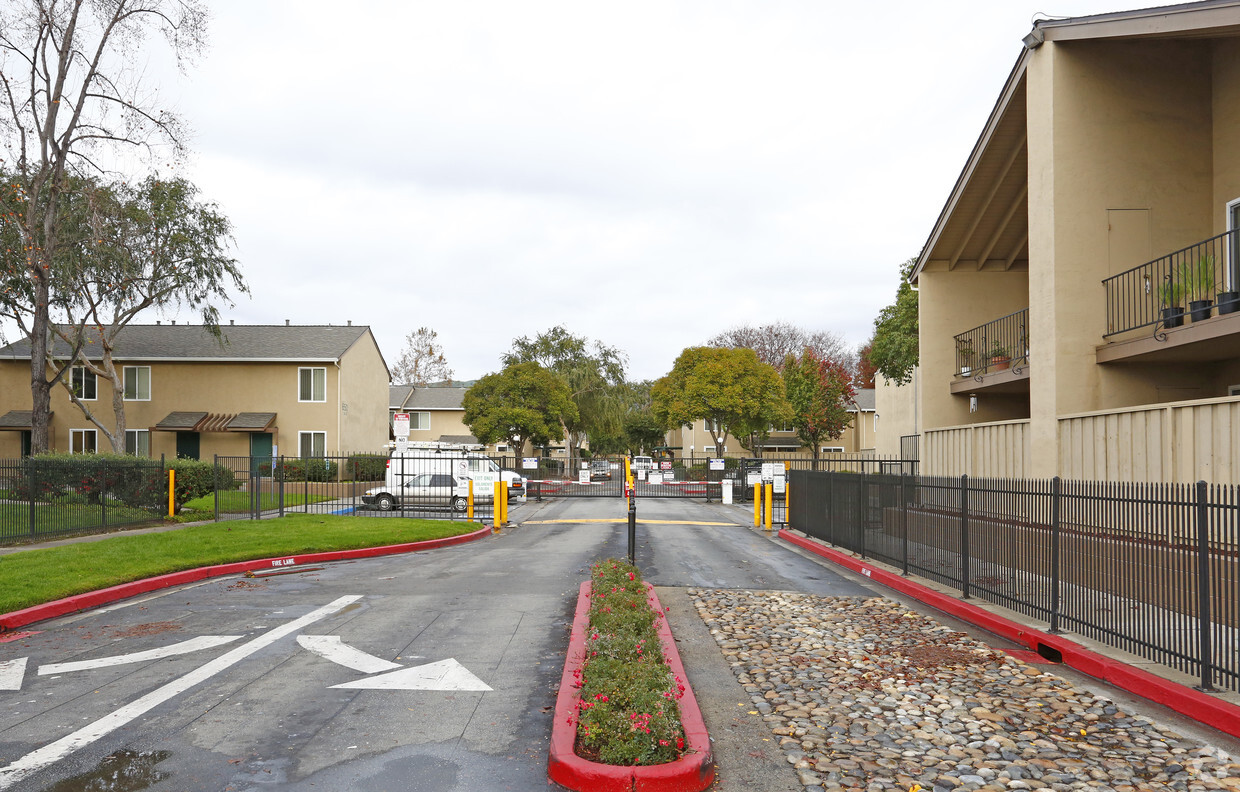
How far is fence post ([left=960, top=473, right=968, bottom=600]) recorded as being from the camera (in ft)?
35.0

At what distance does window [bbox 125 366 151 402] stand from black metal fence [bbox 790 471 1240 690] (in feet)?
128

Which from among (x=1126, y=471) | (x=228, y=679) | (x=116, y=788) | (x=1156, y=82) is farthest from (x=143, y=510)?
(x=1156, y=82)

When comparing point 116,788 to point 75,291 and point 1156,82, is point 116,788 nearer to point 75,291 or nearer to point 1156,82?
point 1156,82

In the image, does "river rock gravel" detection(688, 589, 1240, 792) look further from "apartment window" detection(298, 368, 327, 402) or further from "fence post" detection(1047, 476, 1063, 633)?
"apartment window" detection(298, 368, 327, 402)

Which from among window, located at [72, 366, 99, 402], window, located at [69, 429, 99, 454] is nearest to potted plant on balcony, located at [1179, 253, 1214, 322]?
window, located at [69, 429, 99, 454]

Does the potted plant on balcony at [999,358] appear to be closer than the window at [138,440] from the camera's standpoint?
Yes

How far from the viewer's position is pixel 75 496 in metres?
18.3

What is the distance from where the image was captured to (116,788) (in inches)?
193

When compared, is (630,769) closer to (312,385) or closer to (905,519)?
(905,519)

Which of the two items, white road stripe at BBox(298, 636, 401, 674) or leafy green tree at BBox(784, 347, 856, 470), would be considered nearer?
white road stripe at BBox(298, 636, 401, 674)

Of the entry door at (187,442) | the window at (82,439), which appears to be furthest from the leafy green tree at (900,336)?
the window at (82,439)

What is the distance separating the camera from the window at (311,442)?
40.0m

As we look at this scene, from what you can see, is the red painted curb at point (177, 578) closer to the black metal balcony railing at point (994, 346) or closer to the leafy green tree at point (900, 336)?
the black metal balcony railing at point (994, 346)

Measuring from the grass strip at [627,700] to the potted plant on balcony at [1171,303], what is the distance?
9416mm
